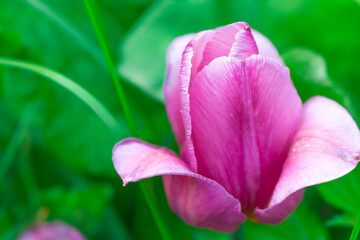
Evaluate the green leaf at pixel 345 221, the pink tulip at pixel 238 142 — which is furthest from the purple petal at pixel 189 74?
the green leaf at pixel 345 221

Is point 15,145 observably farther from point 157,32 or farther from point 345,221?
point 345,221

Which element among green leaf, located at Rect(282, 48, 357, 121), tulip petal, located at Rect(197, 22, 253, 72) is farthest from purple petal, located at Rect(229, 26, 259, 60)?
green leaf, located at Rect(282, 48, 357, 121)

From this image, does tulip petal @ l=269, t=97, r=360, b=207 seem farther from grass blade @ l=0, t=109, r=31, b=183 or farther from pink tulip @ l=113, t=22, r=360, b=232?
grass blade @ l=0, t=109, r=31, b=183

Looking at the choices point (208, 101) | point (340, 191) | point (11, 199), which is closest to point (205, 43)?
point (208, 101)

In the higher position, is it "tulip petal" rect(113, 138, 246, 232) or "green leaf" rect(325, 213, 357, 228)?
"tulip petal" rect(113, 138, 246, 232)

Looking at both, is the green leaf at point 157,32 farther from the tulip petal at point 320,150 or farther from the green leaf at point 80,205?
the tulip petal at point 320,150

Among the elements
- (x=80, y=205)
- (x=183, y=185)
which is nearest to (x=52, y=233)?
(x=80, y=205)
